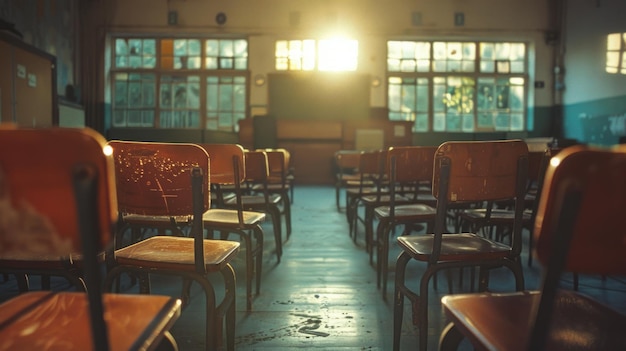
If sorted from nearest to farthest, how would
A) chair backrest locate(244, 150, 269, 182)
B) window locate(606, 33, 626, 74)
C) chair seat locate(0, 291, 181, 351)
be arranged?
1. chair seat locate(0, 291, 181, 351)
2. chair backrest locate(244, 150, 269, 182)
3. window locate(606, 33, 626, 74)

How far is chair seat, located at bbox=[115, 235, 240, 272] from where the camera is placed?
1.36 metres

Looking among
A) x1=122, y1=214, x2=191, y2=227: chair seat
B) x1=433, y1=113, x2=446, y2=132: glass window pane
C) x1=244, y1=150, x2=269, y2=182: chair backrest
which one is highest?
x1=433, y1=113, x2=446, y2=132: glass window pane

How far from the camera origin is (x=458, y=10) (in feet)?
31.8

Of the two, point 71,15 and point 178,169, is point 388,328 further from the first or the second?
point 71,15

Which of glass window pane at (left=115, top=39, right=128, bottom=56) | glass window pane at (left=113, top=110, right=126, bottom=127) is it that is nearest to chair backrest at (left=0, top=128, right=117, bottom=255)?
glass window pane at (left=113, top=110, right=126, bottom=127)

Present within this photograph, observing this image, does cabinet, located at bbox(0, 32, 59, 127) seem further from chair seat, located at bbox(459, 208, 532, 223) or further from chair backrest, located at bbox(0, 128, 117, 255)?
chair backrest, located at bbox(0, 128, 117, 255)

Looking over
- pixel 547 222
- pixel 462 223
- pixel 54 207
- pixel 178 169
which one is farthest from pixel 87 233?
pixel 462 223

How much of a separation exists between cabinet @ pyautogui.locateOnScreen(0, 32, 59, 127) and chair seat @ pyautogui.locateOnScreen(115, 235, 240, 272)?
4.25 m

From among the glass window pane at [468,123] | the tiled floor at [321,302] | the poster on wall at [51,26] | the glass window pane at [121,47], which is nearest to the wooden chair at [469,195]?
the tiled floor at [321,302]

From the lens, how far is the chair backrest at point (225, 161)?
2062 mm

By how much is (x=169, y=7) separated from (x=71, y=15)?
1869mm

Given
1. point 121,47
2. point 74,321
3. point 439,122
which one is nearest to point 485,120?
point 439,122

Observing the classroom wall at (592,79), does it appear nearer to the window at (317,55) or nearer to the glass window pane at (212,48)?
the window at (317,55)

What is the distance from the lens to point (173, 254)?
146 cm
